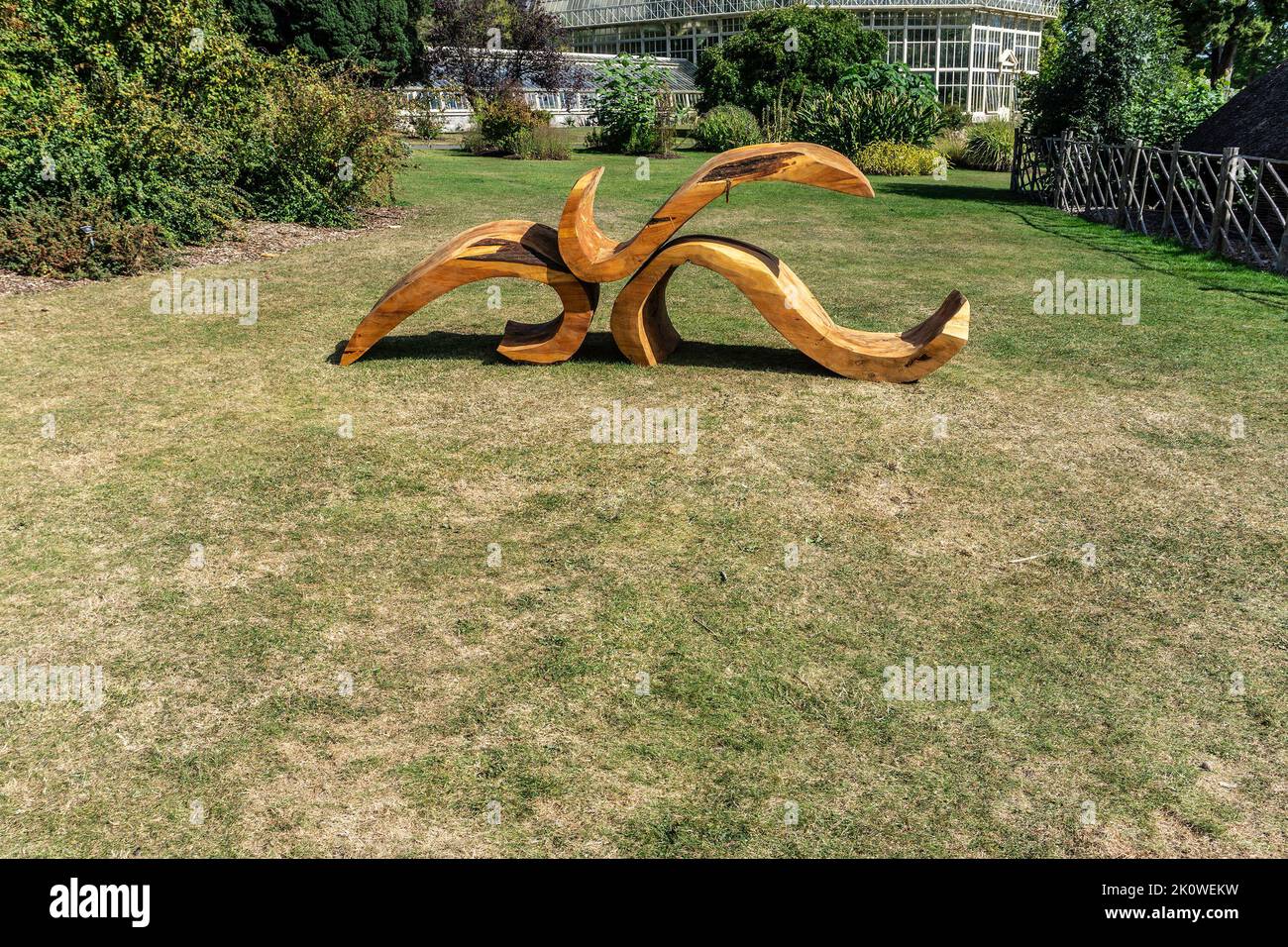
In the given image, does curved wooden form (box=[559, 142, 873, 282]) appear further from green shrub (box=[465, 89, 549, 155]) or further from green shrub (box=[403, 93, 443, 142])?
green shrub (box=[465, 89, 549, 155])

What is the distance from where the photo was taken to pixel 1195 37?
3400 centimetres

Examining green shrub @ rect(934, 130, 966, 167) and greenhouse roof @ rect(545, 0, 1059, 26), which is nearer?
green shrub @ rect(934, 130, 966, 167)

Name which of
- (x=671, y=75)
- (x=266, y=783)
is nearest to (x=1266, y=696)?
(x=266, y=783)

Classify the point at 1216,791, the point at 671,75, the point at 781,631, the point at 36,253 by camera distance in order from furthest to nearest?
the point at 671,75, the point at 36,253, the point at 781,631, the point at 1216,791

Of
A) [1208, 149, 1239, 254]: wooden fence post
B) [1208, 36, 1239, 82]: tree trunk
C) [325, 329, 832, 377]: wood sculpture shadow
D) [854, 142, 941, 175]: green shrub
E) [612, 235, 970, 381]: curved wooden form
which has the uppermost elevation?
[1208, 36, 1239, 82]: tree trunk

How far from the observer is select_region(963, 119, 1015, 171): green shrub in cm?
2558

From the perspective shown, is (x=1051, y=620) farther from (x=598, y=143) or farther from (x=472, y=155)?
(x=598, y=143)

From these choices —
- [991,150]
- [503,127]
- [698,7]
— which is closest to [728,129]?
[503,127]

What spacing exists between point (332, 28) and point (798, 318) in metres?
26.4

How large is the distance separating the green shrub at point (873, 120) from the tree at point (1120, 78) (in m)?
5.52

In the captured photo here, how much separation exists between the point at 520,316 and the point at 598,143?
2203 centimetres

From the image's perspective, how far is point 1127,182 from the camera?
15336 millimetres

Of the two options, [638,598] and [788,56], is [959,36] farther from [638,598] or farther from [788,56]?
[638,598]

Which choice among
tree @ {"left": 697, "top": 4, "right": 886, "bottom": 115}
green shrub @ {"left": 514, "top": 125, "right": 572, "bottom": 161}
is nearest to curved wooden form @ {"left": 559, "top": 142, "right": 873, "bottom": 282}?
green shrub @ {"left": 514, "top": 125, "right": 572, "bottom": 161}
